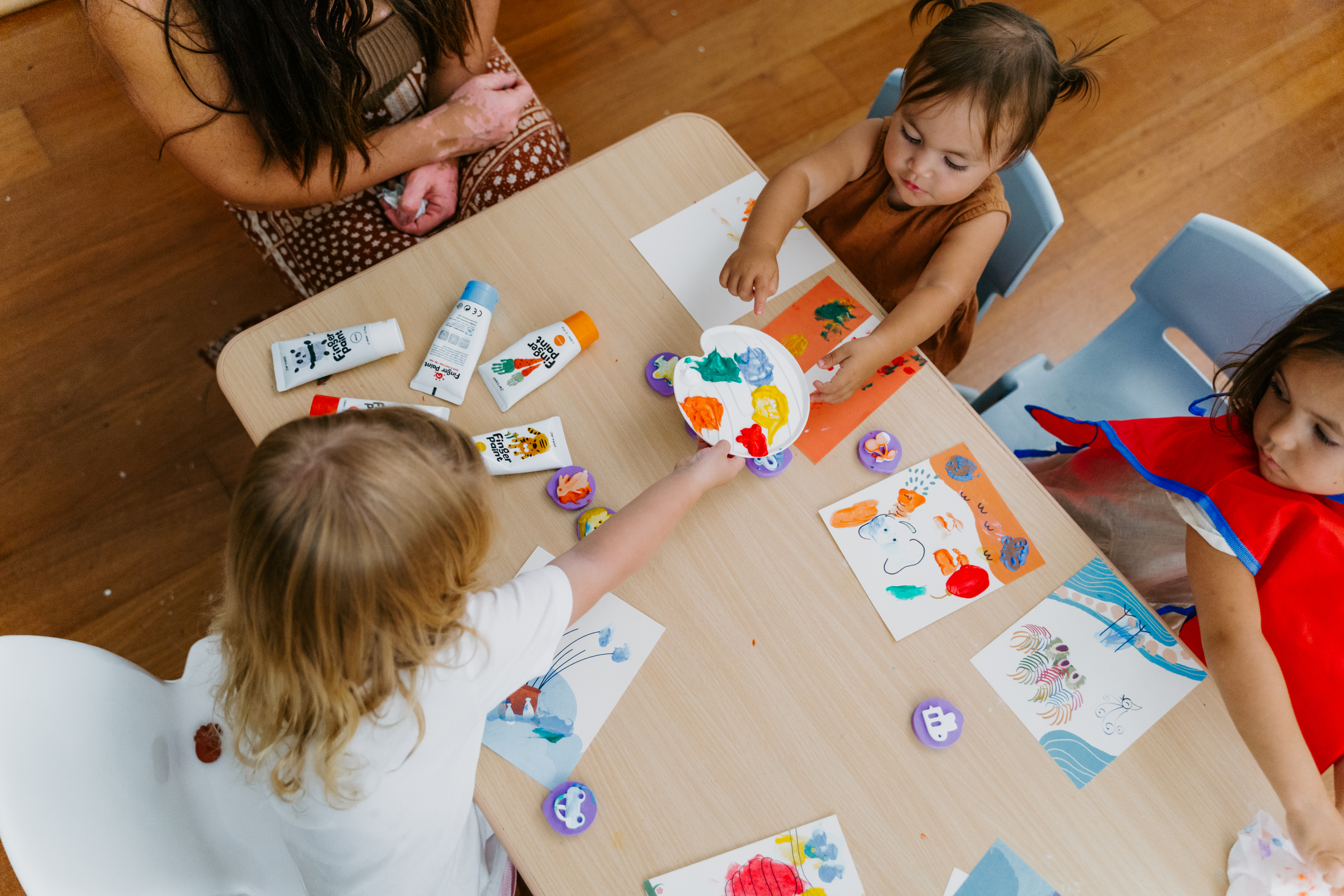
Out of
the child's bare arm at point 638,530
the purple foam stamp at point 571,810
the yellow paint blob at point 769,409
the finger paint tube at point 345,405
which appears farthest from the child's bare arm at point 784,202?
the purple foam stamp at point 571,810

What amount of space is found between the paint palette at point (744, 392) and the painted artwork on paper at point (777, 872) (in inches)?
16.4

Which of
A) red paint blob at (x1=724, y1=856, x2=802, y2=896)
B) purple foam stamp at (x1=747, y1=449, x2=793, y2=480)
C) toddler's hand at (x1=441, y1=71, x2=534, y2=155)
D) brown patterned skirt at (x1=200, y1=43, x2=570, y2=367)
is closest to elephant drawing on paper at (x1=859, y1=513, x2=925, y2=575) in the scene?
purple foam stamp at (x1=747, y1=449, x2=793, y2=480)

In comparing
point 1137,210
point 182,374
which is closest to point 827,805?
point 182,374

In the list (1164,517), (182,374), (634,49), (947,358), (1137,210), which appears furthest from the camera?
(634,49)

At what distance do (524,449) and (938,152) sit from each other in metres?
0.66

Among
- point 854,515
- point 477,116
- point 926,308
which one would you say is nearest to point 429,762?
point 854,515

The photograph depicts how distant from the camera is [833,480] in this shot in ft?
3.14

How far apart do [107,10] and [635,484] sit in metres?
0.85

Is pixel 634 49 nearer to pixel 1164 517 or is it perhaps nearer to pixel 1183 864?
pixel 1164 517

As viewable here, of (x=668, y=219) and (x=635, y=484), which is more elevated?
(x=668, y=219)

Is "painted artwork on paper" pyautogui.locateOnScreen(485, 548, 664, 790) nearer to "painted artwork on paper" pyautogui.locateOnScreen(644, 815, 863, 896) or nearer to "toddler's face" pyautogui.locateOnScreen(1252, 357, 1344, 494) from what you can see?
"painted artwork on paper" pyautogui.locateOnScreen(644, 815, 863, 896)

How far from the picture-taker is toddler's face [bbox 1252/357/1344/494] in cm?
83

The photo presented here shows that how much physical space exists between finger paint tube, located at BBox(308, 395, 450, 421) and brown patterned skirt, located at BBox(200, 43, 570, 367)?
39cm

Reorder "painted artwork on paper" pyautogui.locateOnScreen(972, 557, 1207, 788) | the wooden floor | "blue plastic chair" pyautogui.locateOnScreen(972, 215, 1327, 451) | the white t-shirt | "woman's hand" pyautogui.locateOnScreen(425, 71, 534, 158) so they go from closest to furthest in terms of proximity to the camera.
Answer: the white t-shirt
"painted artwork on paper" pyautogui.locateOnScreen(972, 557, 1207, 788)
"blue plastic chair" pyautogui.locateOnScreen(972, 215, 1327, 451)
"woman's hand" pyautogui.locateOnScreen(425, 71, 534, 158)
the wooden floor
